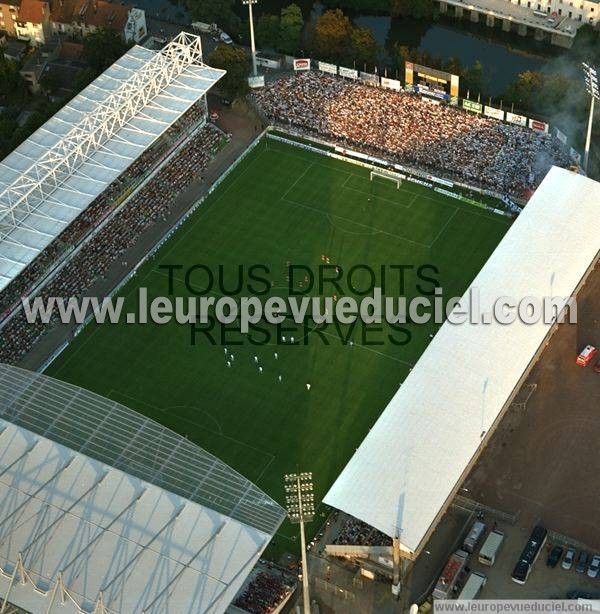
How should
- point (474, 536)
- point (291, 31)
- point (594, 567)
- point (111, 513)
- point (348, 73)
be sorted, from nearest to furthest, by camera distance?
point (111, 513) → point (594, 567) → point (474, 536) → point (348, 73) → point (291, 31)

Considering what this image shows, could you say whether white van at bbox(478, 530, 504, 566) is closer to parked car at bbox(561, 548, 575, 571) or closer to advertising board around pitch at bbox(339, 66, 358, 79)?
parked car at bbox(561, 548, 575, 571)

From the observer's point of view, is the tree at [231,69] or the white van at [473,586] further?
the tree at [231,69]

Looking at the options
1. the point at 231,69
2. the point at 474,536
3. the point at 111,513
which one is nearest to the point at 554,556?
the point at 474,536

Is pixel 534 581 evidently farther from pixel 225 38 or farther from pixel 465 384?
pixel 225 38

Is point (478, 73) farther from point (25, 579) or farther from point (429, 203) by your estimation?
point (25, 579)

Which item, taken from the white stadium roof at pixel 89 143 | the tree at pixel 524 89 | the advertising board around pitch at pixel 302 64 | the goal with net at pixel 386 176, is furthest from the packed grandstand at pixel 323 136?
the tree at pixel 524 89

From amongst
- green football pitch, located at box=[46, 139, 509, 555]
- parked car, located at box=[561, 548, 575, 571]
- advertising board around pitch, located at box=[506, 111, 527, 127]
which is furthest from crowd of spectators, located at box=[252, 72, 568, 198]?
parked car, located at box=[561, 548, 575, 571]

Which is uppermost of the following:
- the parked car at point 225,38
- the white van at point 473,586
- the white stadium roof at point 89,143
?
the white stadium roof at point 89,143

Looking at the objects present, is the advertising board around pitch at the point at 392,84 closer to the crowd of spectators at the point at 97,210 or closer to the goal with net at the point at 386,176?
the goal with net at the point at 386,176
